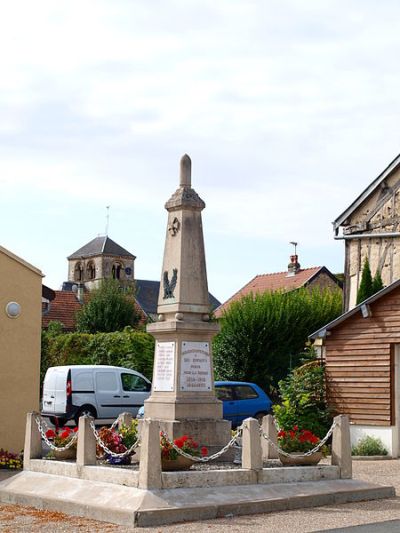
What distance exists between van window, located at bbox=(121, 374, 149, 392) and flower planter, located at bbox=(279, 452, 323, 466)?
40.5ft

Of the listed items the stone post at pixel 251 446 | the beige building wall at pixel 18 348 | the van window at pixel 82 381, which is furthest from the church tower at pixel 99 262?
the stone post at pixel 251 446

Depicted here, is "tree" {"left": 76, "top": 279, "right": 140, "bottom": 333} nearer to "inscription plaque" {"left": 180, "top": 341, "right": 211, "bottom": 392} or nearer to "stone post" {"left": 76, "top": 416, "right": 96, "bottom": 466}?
"inscription plaque" {"left": 180, "top": 341, "right": 211, "bottom": 392}

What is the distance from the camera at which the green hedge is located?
31141 millimetres

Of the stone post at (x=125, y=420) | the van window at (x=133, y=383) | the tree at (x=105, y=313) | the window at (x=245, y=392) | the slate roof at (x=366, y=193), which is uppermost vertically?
the slate roof at (x=366, y=193)

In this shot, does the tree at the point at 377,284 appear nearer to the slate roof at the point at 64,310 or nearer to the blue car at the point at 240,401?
the blue car at the point at 240,401

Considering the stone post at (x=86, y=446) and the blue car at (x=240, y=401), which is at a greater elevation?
the blue car at (x=240, y=401)

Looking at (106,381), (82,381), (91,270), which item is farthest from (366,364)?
(91,270)

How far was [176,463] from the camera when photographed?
11.5 m

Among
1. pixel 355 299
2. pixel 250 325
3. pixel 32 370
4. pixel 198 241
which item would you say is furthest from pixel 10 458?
pixel 250 325

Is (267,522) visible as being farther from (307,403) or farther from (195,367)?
(307,403)

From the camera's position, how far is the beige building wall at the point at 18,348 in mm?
15898

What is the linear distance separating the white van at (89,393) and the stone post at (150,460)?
1303cm

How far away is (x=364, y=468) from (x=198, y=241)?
230 inches

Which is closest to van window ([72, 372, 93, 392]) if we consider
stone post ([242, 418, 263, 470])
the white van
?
the white van
